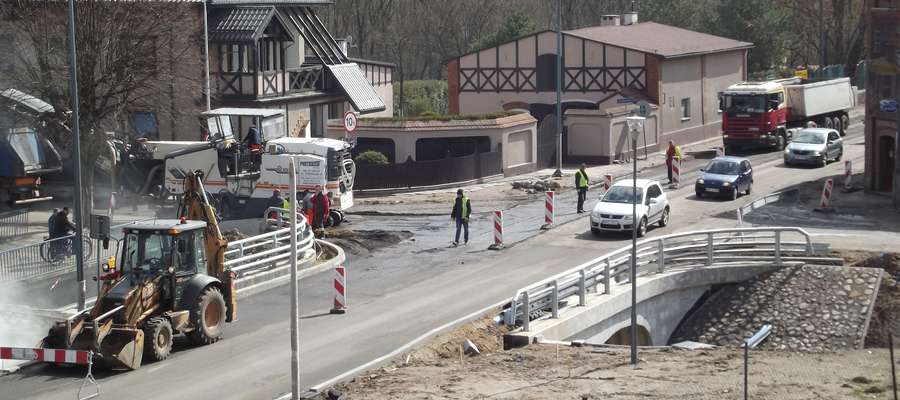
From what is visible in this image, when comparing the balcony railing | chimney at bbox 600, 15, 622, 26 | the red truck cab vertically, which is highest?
chimney at bbox 600, 15, 622, 26

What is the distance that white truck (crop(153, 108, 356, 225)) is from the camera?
37.8 meters

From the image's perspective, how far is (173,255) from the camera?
22828 millimetres

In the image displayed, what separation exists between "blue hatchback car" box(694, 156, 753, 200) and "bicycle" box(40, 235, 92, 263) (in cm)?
2211

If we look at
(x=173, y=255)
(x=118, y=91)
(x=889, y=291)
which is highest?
(x=118, y=91)

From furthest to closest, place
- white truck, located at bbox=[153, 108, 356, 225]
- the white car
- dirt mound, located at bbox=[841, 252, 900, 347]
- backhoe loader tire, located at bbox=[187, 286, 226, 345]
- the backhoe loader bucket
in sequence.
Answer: white truck, located at bbox=[153, 108, 356, 225], the white car, dirt mound, located at bbox=[841, 252, 900, 347], backhoe loader tire, located at bbox=[187, 286, 226, 345], the backhoe loader bucket

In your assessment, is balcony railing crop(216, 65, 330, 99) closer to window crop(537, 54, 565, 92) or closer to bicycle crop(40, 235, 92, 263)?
window crop(537, 54, 565, 92)

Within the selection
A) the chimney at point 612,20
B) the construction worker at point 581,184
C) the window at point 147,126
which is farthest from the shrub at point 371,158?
the chimney at point 612,20

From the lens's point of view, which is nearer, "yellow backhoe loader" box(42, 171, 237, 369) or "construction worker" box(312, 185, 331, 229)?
"yellow backhoe loader" box(42, 171, 237, 369)

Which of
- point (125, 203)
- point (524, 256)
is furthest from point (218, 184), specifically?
point (524, 256)

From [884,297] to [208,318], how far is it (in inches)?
676

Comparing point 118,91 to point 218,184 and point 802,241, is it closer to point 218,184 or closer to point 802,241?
point 218,184

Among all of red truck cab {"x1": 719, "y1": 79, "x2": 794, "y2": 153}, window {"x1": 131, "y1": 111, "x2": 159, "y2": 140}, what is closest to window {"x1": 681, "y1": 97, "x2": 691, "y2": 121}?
red truck cab {"x1": 719, "y1": 79, "x2": 794, "y2": 153}

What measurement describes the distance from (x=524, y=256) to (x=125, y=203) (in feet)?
48.2

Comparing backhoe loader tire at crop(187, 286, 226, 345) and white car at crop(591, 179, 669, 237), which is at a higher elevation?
white car at crop(591, 179, 669, 237)
